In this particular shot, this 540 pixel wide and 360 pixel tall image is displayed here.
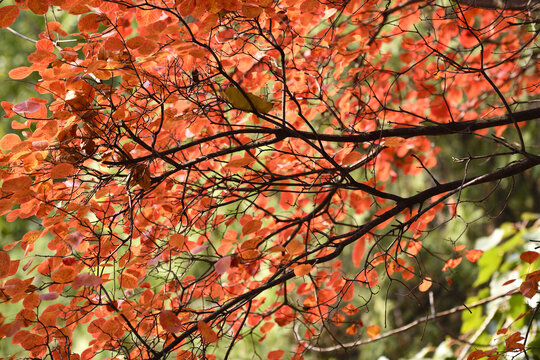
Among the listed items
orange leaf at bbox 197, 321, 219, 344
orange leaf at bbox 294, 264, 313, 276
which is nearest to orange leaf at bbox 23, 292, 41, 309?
orange leaf at bbox 197, 321, 219, 344

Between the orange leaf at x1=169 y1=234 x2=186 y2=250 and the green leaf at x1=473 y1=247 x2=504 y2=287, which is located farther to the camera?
the green leaf at x1=473 y1=247 x2=504 y2=287

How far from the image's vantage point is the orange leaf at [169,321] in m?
1.48

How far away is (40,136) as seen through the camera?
5.00 ft

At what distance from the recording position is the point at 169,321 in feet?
4.88

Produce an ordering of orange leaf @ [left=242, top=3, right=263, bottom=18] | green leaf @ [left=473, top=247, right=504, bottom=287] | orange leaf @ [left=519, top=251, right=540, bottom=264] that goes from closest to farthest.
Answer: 1. orange leaf @ [left=242, top=3, right=263, bottom=18]
2. orange leaf @ [left=519, top=251, right=540, bottom=264]
3. green leaf @ [left=473, top=247, right=504, bottom=287]

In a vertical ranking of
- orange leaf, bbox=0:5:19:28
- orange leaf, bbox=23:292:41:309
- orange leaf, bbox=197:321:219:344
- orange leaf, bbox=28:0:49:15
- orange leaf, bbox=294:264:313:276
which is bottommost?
orange leaf, bbox=197:321:219:344

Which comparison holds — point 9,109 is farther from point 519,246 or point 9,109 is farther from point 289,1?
point 519,246

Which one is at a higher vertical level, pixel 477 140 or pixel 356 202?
pixel 477 140

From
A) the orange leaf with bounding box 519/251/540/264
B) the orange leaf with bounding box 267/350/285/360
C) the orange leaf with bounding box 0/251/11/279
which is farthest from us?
the orange leaf with bounding box 267/350/285/360

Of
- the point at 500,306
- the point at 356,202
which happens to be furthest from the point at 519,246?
the point at 356,202

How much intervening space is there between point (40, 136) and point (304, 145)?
1.25m

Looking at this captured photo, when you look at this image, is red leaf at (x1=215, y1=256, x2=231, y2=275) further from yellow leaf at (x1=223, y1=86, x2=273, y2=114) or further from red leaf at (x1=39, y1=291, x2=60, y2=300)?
red leaf at (x1=39, y1=291, x2=60, y2=300)

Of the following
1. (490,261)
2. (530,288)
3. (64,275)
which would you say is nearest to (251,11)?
(64,275)

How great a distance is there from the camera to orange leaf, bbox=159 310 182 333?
1479mm
